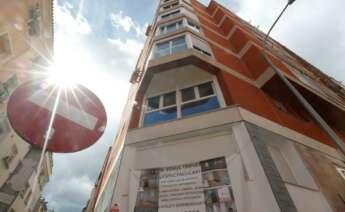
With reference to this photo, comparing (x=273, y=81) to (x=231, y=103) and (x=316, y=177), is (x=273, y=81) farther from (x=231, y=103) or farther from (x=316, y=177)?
(x=316, y=177)

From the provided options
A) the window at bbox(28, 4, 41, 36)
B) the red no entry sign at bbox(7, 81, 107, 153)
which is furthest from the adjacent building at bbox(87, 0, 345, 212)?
the window at bbox(28, 4, 41, 36)

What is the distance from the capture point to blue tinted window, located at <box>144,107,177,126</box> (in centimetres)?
718

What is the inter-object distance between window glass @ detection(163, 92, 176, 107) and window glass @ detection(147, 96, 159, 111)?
0.35m

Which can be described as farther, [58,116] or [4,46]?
[4,46]

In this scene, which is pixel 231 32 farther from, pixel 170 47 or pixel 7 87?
pixel 7 87

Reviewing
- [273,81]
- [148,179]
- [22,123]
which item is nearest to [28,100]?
[22,123]

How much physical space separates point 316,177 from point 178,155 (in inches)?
180

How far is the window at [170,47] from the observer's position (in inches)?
371

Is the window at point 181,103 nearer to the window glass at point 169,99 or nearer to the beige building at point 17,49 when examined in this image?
the window glass at point 169,99

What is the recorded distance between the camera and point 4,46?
435 inches

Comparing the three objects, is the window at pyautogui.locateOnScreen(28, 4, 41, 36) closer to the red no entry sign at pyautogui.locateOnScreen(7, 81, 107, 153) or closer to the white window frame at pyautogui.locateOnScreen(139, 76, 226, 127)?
the white window frame at pyautogui.locateOnScreen(139, 76, 226, 127)

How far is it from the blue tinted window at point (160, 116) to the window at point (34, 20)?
40.0 feet

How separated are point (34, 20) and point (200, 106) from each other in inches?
549

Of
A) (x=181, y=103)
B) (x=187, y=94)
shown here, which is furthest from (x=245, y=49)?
(x=181, y=103)
